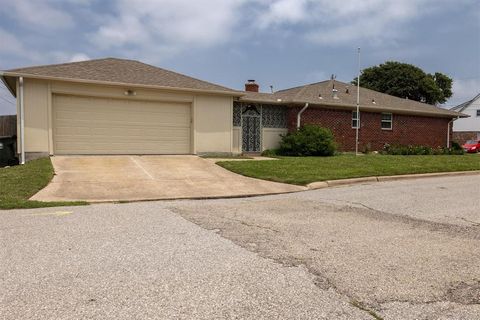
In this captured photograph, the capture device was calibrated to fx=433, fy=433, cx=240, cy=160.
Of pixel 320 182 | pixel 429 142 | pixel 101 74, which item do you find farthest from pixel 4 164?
pixel 429 142

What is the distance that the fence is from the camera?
20.3 m

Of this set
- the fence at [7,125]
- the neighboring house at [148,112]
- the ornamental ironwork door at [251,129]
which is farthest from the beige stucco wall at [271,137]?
the fence at [7,125]

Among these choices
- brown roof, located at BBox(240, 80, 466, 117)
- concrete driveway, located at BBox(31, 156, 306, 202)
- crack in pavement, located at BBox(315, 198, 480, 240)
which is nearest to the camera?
crack in pavement, located at BBox(315, 198, 480, 240)

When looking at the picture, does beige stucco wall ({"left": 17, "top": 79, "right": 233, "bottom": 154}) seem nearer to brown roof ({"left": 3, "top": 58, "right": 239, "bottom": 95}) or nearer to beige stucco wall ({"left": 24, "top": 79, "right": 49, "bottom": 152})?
beige stucco wall ({"left": 24, "top": 79, "right": 49, "bottom": 152})

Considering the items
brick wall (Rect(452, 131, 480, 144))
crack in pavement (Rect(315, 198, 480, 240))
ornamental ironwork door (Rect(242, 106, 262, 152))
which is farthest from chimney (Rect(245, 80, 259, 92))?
brick wall (Rect(452, 131, 480, 144))

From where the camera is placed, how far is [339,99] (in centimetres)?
2433

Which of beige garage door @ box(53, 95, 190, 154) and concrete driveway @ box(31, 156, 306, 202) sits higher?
beige garage door @ box(53, 95, 190, 154)

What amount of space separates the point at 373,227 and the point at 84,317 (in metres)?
4.75

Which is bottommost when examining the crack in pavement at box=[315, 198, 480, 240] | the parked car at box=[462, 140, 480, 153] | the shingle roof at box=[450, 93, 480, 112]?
the crack in pavement at box=[315, 198, 480, 240]

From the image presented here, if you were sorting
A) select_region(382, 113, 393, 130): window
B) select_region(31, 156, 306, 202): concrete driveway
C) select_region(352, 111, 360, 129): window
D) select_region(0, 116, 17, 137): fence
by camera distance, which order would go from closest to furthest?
select_region(31, 156, 306, 202): concrete driveway → select_region(0, 116, 17, 137): fence → select_region(352, 111, 360, 129): window → select_region(382, 113, 393, 130): window

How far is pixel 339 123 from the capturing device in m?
23.8

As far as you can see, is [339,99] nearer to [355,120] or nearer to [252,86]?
[355,120]

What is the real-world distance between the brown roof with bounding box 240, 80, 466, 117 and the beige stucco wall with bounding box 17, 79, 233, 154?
211 centimetres

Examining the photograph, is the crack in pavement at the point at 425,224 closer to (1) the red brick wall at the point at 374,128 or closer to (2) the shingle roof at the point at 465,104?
(1) the red brick wall at the point at 374,128
